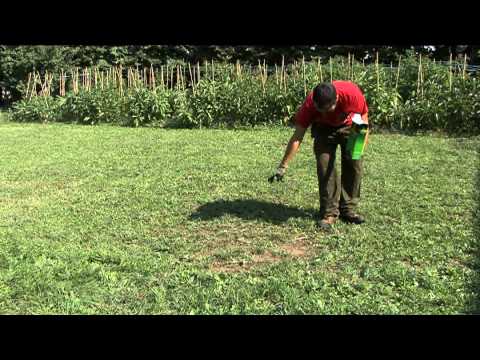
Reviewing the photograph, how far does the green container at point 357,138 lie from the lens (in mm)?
4902

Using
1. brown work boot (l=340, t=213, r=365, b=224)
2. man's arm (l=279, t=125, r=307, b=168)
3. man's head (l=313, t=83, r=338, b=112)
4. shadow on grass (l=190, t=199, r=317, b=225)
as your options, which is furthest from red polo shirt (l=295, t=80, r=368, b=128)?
shadow on grass (l=190, t=199, r=317, b=225)

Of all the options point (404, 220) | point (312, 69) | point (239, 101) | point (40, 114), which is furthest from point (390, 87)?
point (40, 114)

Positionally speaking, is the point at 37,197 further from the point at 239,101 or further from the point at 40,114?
the point at 40,114

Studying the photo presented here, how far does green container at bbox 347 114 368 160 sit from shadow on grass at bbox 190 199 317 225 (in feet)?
2.96

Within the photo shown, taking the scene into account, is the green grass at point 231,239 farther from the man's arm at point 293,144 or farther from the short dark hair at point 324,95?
the short dark hair at point 324,95

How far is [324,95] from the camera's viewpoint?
14.9ft

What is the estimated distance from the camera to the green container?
4.90 metres

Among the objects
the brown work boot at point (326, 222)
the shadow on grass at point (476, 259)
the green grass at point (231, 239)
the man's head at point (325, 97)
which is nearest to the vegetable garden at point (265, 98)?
the green grass at point (231, 239)

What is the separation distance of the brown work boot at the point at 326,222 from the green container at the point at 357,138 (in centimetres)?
70

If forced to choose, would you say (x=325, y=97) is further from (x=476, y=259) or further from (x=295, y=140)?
(x=476, y=259)

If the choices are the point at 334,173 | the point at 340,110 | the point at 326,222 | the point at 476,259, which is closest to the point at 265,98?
the point at 334,173

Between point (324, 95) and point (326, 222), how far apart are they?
1.39m

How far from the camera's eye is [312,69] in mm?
12648
